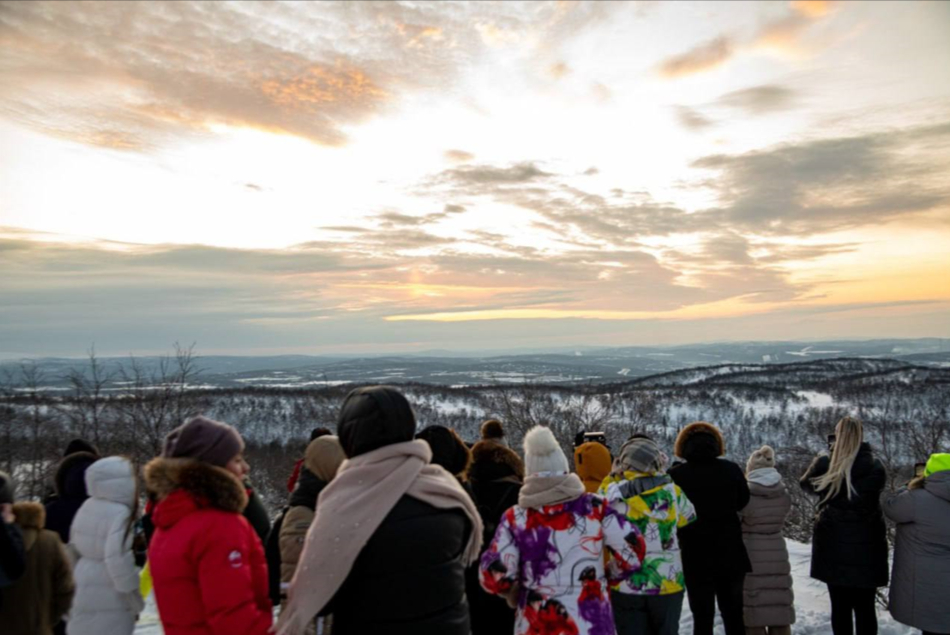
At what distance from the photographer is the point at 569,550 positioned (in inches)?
122

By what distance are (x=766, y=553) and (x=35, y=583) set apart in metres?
4.89

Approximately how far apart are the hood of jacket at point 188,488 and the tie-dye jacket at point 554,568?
52.4 inches

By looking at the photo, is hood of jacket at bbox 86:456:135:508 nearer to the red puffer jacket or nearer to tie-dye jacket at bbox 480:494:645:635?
the red puffer jacket

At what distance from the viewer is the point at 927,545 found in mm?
4383

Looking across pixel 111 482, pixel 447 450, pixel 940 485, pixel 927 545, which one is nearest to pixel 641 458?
pixel 447 450

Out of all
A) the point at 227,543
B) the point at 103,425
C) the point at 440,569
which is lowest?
the point at 103,425

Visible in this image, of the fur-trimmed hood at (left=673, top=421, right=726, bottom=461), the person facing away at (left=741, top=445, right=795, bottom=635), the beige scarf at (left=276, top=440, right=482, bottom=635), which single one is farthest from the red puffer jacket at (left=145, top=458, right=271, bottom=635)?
the person facing away at (left=741, top=445, right=795, bottom=635)

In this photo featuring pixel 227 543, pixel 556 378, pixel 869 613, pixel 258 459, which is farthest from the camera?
pixel 556 378

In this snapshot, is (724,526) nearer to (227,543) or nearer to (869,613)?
(869,613)

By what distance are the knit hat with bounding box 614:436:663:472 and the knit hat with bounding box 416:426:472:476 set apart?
1086mm

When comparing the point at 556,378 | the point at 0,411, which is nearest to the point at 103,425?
the point at 0,411

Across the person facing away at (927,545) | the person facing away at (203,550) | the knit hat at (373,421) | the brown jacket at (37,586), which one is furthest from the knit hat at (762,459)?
the brown jacket at (37,586)

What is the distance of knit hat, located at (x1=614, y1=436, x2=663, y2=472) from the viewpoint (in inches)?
149

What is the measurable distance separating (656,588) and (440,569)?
1.91m
